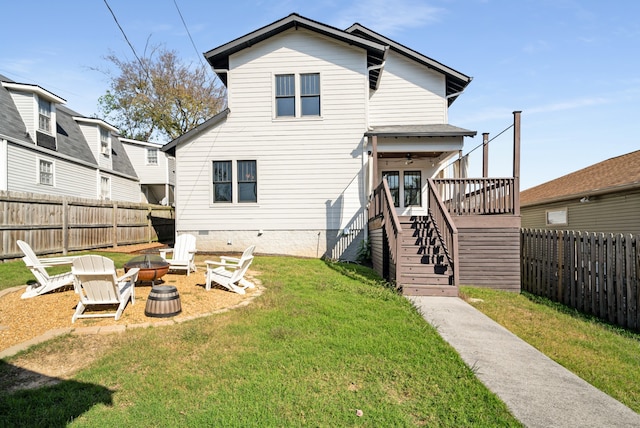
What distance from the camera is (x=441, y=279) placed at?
750 cm

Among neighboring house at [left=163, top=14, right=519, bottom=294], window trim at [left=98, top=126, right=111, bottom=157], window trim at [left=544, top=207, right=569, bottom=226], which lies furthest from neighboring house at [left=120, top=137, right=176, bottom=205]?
window trim at [left=544, top=207, right=569, bottom=226]

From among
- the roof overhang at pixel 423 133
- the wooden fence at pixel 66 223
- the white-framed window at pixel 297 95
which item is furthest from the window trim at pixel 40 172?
the roof overhang at pixel 423 133

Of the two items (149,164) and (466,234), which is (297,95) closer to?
(466,234)

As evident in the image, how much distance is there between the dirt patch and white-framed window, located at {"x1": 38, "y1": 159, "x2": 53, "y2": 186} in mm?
11616

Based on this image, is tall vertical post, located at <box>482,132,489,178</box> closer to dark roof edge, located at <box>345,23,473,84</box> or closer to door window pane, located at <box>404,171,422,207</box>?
door window pane, located at <box>404,171,422,207</box>

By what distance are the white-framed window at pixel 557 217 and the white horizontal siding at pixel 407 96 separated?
273 inches

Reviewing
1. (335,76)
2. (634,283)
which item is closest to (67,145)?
(335,76)

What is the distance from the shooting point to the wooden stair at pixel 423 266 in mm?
7328

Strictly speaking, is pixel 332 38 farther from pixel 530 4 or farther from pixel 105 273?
pixel 105 273

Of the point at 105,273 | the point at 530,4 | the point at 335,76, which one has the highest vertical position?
the point at 530,4

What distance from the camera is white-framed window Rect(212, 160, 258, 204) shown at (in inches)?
497

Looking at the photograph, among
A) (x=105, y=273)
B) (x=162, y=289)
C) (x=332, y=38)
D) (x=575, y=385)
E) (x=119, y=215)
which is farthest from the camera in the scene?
(x=119, y=215)

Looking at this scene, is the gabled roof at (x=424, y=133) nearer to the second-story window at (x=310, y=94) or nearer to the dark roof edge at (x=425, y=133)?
the dark roof edge at (x=425, y=133)

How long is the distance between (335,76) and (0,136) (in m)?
13.4
